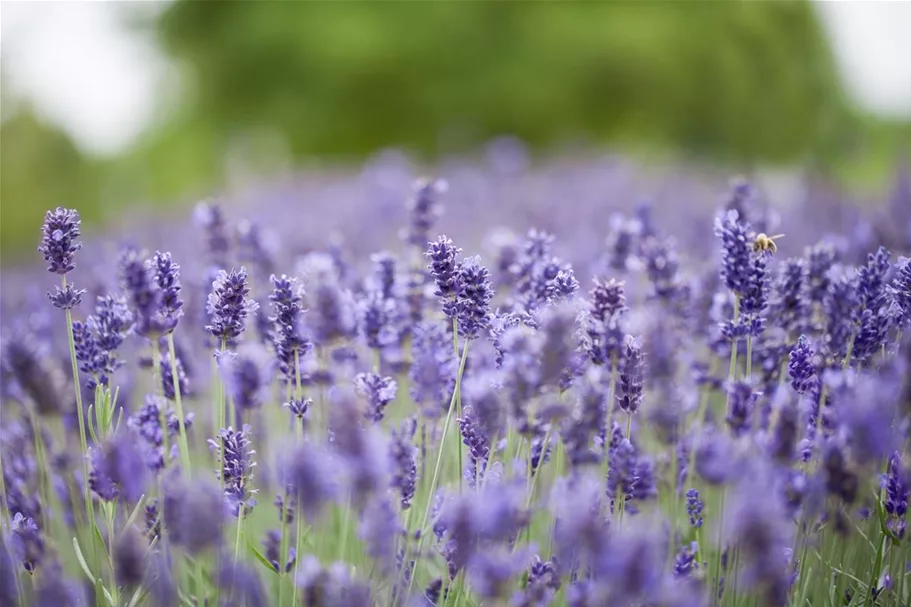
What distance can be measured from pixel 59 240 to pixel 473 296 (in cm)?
81

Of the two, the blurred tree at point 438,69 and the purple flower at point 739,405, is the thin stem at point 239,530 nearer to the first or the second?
the purple flower at point 739,405

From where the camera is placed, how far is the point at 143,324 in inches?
56.3

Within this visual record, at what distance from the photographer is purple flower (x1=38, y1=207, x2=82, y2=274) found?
4.85ft

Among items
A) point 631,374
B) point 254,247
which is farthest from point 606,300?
point 254,247

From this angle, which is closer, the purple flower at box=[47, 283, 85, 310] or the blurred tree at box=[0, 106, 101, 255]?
the purple flower at box=[47, 283, 85, 310]

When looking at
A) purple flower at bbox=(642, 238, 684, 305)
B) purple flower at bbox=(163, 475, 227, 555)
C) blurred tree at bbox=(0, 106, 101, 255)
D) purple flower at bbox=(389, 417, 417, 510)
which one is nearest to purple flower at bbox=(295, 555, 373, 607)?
purple flower at bbox=(163, 475, 227, 555)

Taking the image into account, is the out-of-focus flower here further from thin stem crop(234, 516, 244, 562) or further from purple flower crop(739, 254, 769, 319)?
purple flower crop(739, 254, 769, 319)

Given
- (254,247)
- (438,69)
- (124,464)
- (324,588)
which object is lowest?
(324,588)

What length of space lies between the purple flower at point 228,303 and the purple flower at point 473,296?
417 mm

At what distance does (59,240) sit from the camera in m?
1.48

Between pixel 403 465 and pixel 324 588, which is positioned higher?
pixel 403 465

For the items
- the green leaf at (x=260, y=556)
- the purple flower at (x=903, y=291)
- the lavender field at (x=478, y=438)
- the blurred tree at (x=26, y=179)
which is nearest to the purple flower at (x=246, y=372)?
the lavender field at (x=478, y=438)

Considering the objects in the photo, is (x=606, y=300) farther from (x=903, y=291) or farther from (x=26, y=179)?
(x=26, y=179)

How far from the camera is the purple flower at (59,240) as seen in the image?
148cm
